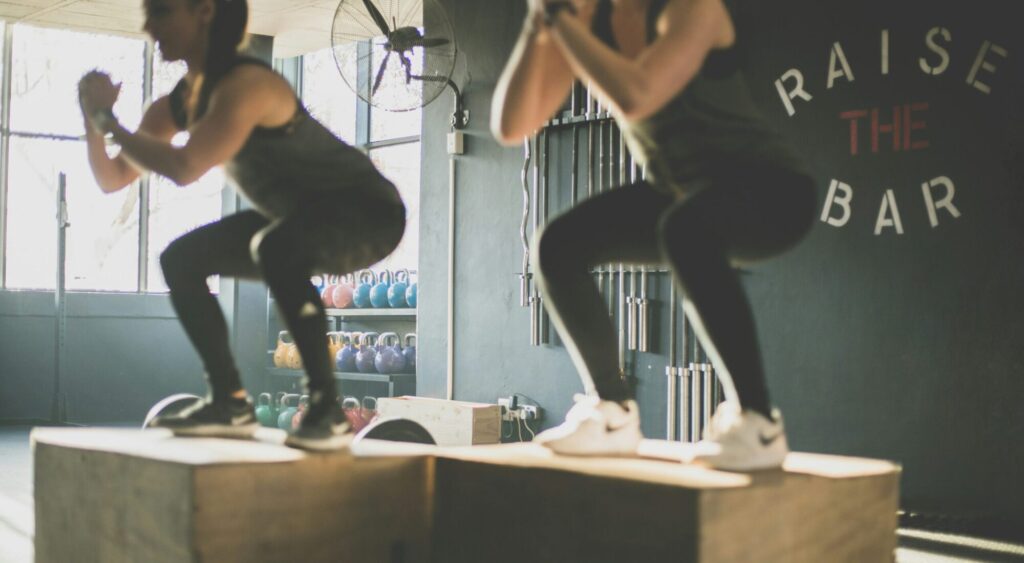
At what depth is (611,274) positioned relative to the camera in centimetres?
559

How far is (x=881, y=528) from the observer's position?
6.68 feet

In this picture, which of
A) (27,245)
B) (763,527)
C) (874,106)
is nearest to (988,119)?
(874,106)

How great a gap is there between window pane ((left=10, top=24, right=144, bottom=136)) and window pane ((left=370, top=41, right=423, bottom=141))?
1989mm

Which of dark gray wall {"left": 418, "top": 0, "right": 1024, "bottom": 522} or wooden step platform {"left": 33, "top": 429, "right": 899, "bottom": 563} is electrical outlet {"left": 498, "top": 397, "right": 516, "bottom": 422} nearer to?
dark gray wall {"left": 418, "top": 0, "right": 1024, "bottom": 522}

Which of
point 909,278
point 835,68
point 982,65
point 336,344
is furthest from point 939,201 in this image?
point 336,344

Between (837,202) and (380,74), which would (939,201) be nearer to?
(837,202)

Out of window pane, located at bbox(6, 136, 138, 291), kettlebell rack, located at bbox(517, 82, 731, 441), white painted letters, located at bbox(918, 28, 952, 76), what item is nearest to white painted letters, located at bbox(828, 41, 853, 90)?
white painted letters, located at bbox(918, 28, 952, 76)

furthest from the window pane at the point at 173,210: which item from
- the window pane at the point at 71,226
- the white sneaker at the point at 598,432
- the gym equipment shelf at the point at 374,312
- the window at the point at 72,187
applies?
the white sneaker at the point at 598,432

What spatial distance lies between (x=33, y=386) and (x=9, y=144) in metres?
1.89

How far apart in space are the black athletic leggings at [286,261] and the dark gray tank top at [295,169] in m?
0.03

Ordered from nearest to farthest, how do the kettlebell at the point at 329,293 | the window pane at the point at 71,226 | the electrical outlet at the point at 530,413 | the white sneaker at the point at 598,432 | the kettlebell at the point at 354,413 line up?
the white sneaker at the point at 598,432 < the electrical outlet at the point at 530,413 < the kettlebell at the point at 354,413 < the kettlebell at the point at 329,293 < the window pane at the point at 71,226

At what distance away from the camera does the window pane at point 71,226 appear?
8.53 m

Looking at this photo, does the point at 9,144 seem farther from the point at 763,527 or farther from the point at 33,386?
the point at 763,527

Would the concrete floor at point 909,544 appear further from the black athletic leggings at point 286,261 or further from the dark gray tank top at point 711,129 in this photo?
the dark gray tank top at point 711,129
